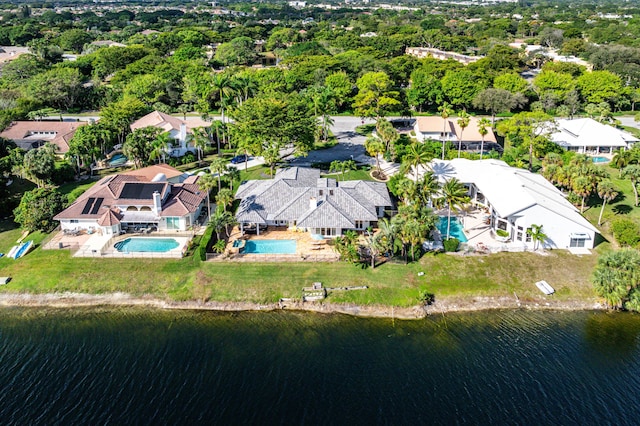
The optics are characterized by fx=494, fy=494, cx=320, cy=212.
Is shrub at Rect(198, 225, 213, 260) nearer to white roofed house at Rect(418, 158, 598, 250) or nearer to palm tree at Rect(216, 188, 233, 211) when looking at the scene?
palm tree at Rect(216, 188, 233, 211)

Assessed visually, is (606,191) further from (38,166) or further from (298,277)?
(38,166)

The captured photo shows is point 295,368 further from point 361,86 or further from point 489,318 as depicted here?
point 361,86

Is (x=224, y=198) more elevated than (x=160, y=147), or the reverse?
(x=160, y=147)

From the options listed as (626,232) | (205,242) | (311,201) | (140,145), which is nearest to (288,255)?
(311,201)

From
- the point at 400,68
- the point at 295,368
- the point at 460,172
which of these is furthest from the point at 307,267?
the point at 400,68

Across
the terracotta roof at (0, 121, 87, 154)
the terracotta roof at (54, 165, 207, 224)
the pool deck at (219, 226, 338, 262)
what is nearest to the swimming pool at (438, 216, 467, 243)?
the pool deck at (219, 226, 338, 262)
